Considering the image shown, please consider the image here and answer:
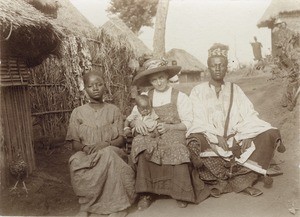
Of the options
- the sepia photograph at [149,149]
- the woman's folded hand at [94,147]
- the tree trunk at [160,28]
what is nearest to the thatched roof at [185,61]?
the tree trunk at [160,28]

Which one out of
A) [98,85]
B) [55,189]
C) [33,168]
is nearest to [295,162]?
[98,85]

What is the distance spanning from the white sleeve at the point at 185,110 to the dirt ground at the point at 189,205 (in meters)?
0.85

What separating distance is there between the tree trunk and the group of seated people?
599cm

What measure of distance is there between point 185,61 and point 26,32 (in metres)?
18.8

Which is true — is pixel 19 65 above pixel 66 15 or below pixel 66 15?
below

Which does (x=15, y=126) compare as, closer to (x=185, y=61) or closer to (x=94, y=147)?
(x=94, y=147)

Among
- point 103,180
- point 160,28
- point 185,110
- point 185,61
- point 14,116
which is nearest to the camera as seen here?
point 103,180

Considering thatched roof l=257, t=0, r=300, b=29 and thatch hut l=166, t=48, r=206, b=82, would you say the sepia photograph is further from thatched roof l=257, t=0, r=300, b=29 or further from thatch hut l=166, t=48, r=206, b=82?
thatch hut l=166, t=48, r=206, b=82

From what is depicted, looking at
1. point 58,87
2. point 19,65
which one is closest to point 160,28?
point 58,87

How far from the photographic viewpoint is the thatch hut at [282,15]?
45.8ft

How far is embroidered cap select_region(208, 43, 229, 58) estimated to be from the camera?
4.23m

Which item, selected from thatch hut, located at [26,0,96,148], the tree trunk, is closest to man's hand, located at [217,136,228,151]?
thatch hut, located at [26,0,96,148]

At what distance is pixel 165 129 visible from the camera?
397cm

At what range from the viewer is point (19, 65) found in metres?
5.06
